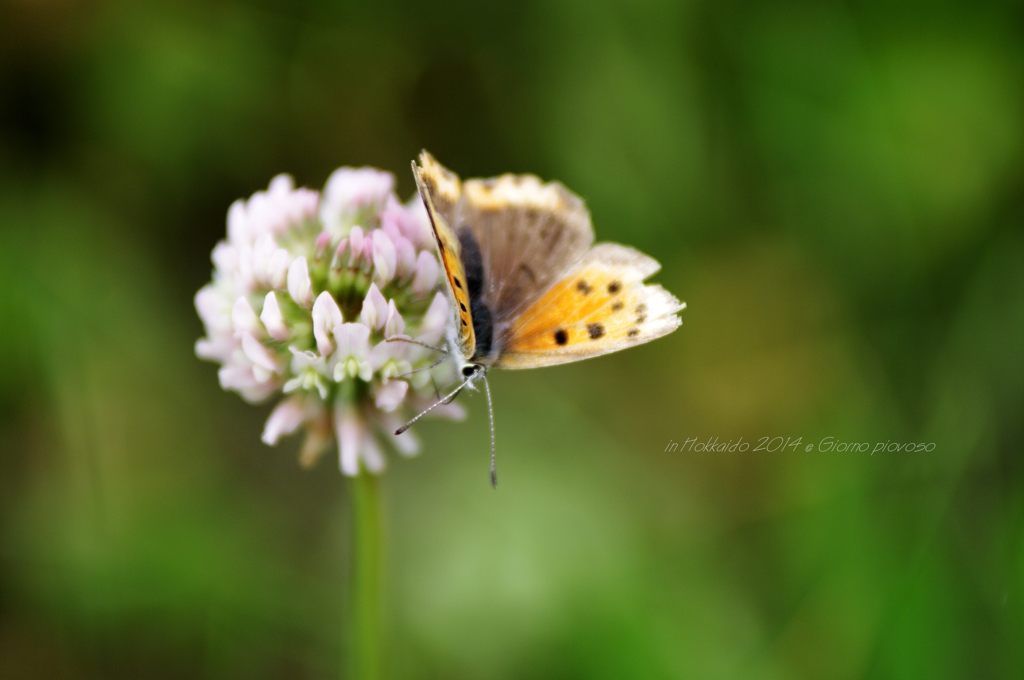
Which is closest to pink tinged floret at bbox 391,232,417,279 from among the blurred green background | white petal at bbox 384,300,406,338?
white petal at bbox 384,300,406,338

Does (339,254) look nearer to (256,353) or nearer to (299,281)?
(299,281)

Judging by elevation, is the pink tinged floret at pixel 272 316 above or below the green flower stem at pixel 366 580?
above

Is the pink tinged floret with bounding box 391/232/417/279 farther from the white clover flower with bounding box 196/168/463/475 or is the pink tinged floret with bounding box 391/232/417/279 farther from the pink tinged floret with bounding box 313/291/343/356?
the pink tinged floret with bounding box 313/291/343/356

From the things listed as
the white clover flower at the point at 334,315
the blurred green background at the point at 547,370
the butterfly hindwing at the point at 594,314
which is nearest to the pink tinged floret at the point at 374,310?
the white clover flower at the point at 334,315

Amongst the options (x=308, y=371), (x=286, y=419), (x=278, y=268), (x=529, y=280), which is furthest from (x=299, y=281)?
(x=529, y=280)

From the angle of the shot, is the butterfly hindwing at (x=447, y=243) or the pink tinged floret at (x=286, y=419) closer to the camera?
the butterfly hindwing at (x=447, y=243)

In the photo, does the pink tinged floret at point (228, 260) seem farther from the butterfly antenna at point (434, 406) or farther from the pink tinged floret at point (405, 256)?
the butterfly antenna at point (434, 406)
